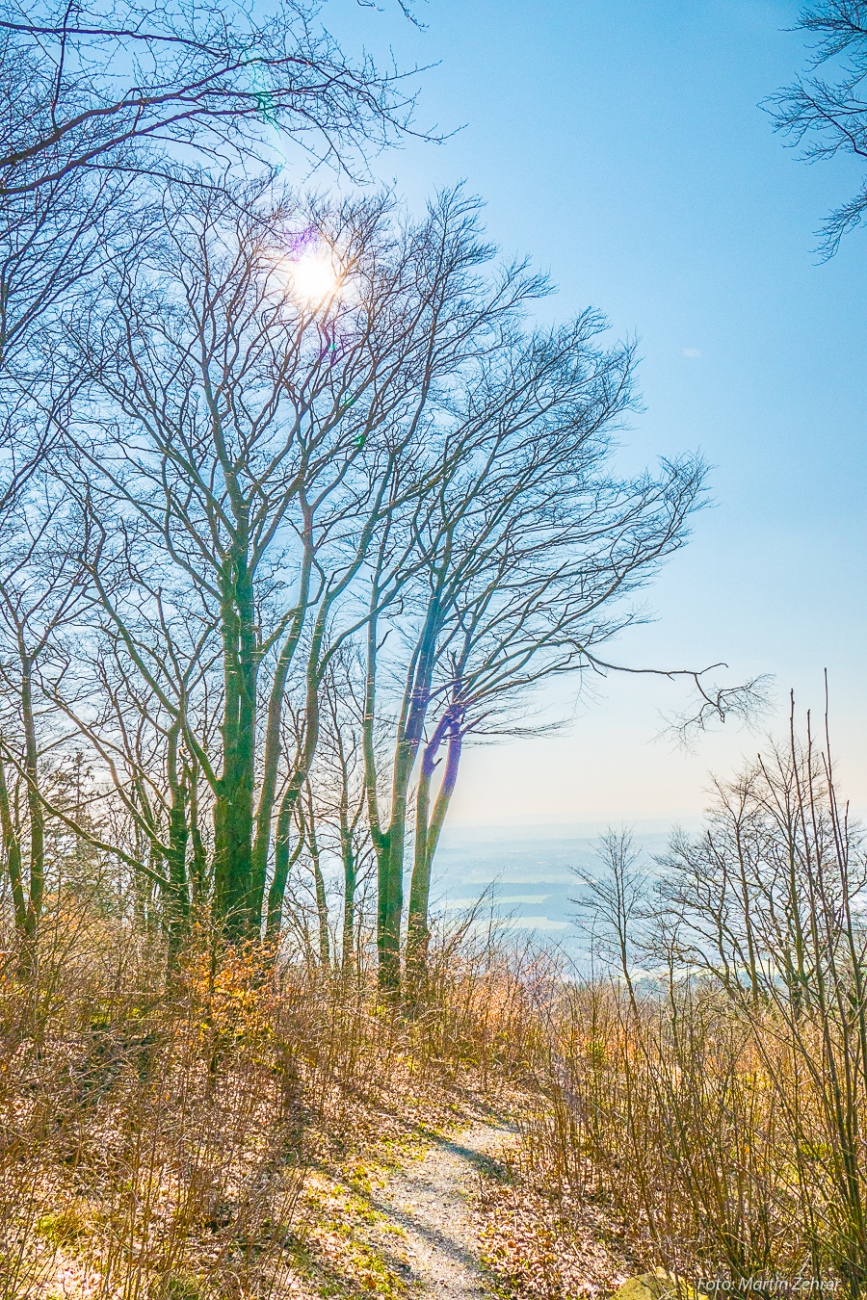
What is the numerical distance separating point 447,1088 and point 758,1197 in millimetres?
5472

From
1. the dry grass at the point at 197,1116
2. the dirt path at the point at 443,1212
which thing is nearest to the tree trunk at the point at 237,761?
the dry grass at the point at 197,1116

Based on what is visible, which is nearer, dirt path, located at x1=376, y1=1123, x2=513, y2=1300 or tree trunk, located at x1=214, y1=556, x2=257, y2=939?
dirt path, located at x1=376, y1=1123, x2=513, y2=1300

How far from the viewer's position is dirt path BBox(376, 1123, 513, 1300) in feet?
14.4

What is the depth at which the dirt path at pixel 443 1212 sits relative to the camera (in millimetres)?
4395

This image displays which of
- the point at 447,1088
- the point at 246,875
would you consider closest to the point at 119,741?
the point at 246,875

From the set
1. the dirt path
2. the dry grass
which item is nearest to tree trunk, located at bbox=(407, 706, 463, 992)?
the dry grass

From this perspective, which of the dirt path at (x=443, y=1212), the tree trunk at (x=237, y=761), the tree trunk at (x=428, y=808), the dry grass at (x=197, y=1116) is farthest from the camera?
the tree trunk at (x=428, y=808)

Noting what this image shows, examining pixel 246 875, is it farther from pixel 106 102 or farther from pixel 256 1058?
pixel 106 102

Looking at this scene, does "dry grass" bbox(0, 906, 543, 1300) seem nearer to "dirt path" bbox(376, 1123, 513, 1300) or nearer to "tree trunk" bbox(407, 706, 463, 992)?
"dirt path" bbox(376, 1123, 513, 1300)

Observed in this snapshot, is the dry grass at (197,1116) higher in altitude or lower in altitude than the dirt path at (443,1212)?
higher

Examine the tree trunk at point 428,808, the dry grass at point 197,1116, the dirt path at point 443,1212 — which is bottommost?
the dirt path at point 443,1212

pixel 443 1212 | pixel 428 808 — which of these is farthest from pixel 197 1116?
pixel 428 808

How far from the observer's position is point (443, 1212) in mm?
5344

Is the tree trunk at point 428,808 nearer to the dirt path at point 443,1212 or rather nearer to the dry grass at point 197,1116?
the dry grass at point 197,1116
